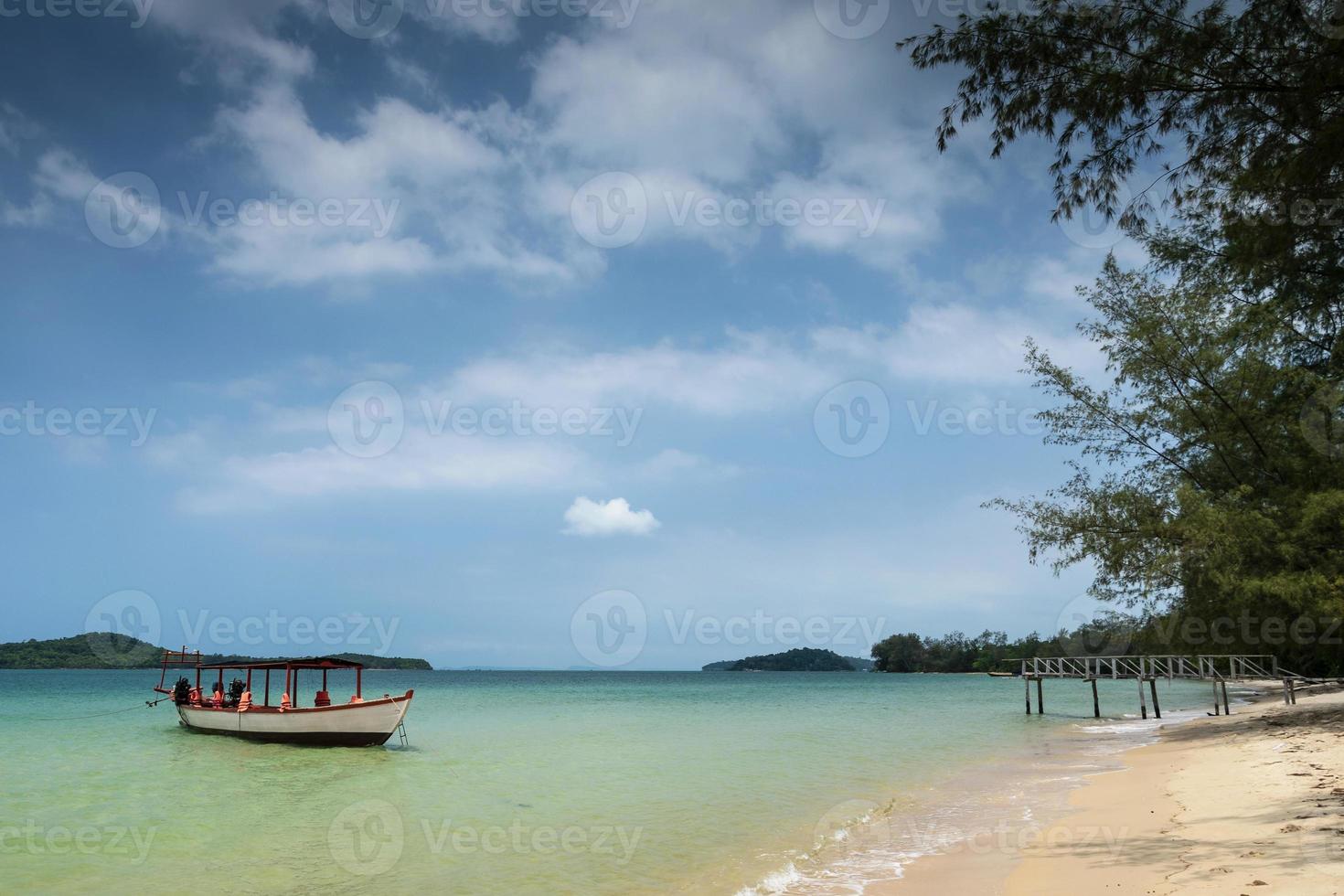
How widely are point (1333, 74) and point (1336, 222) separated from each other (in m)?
2.51

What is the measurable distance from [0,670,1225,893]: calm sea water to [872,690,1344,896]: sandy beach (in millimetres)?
1277

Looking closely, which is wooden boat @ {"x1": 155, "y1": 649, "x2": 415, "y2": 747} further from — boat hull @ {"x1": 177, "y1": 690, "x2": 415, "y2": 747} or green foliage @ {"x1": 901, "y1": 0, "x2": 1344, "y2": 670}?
green foliage @ {"x1": 901, "y1": 0, "x2": 1344, "y2": 670}

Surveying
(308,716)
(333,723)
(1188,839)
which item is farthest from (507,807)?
(308,716)

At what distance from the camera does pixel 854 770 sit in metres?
20.4

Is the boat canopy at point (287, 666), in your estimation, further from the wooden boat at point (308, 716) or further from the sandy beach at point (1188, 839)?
the sandy beach at point (1188, 839)

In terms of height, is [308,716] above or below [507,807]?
above

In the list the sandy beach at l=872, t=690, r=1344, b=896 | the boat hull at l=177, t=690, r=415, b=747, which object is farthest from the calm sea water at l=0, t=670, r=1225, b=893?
the sandy beach at l=872, t=690, r=1344, b=896

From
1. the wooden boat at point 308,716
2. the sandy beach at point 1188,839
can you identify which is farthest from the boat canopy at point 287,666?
the sandy beach at point 1188,839

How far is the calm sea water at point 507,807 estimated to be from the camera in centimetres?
1095

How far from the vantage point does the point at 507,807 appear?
16.2m

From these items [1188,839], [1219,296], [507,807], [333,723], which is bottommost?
[507,807]

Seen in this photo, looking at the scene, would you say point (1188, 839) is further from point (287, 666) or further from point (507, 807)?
point (287, 666)

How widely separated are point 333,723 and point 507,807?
11549 millimetres

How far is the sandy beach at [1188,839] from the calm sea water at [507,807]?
128 centimetres
